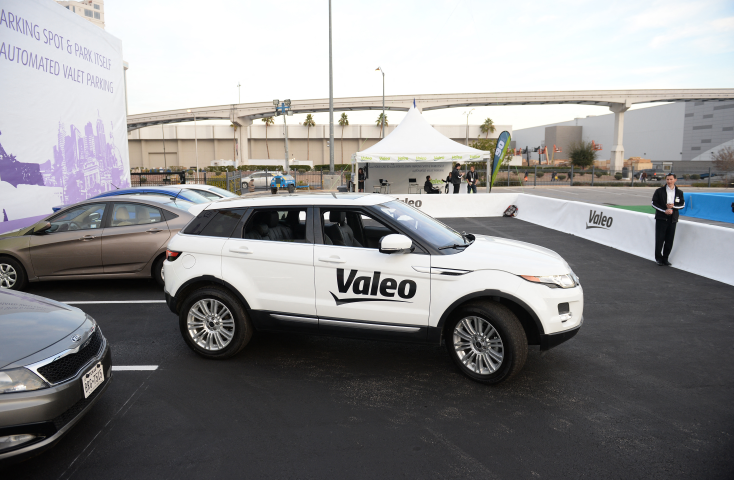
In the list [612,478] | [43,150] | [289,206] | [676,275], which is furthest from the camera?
[43,150]

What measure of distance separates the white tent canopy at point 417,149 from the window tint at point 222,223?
1916 cm

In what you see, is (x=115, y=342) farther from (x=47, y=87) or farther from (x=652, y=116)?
(x=652, y=116)

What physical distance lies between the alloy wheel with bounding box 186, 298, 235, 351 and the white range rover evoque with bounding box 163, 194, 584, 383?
0.04ft

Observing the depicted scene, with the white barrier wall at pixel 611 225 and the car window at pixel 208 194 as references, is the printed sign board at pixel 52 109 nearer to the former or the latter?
the car window at pixel 208 194

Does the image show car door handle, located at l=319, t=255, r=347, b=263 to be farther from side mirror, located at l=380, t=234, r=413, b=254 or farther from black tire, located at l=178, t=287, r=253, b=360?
black tire, located at l=178, t=287, r=253, b=360

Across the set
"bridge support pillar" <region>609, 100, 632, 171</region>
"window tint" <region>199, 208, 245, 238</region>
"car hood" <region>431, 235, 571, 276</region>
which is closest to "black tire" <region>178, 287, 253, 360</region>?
"window tint" <region>199, 208, 245, 238</region>

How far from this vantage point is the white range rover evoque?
4.26m

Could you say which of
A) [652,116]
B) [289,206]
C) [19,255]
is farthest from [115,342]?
[652,116]

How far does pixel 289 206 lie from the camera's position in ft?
16.2

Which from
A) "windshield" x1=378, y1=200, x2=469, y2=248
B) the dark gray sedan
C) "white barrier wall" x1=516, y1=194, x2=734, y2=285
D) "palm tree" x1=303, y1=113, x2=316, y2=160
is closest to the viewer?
the dark gray sedan

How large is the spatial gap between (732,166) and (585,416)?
61918 millimetres

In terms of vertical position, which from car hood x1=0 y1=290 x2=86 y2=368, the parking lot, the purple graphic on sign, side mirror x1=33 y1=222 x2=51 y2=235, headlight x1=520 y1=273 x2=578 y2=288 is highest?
the purple graphic on sign

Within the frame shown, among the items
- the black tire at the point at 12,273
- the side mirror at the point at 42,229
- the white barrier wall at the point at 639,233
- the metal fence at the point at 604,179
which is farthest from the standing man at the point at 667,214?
the metal fence at the point at 604,179

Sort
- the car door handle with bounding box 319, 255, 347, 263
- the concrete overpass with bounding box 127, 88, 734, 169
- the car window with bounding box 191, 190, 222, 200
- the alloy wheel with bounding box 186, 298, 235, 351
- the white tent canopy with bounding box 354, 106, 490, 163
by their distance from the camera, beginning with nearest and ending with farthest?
1. the car door handle with bounding box 319, 255, 347, 263
2. the alloy wheel with bounding box 186, 298, 235, 351
3. the car window with bounding box 191, 190, 222, 200
4. the white tent canopy with bounding box 354, 106, 490, 163
5. the concrete overpass with bounding box 127, 88, 734, 169
